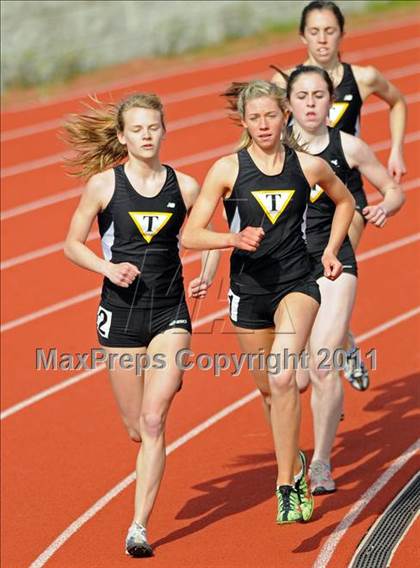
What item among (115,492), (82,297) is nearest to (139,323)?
(115,492)

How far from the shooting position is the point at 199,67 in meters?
19.7

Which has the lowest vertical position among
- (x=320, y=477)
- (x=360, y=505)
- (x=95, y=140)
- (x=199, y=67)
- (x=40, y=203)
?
(x=360, y=505)

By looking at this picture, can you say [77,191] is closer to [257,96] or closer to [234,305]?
[234,305]

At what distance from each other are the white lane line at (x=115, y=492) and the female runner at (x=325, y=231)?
0.50 meters

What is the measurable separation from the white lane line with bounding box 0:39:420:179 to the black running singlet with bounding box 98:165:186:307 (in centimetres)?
812

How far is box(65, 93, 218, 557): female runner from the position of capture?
643cm

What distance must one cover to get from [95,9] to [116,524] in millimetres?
13885

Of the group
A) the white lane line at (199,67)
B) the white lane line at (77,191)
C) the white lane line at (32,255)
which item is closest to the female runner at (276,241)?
the white lane line at (32,255)

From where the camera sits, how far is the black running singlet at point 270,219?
6.30 metres

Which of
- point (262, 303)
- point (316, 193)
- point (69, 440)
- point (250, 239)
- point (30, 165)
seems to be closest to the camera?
point (250, 239)

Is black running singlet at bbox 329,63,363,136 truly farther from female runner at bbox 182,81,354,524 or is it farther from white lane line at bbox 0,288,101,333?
white lane line at bbox 0,288,101,333

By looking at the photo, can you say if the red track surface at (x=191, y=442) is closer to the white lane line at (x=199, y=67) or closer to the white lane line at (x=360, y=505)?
the white lane line at (x=360, y=505)

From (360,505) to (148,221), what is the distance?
6.32 feet

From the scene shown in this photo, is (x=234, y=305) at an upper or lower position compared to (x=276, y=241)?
lower
